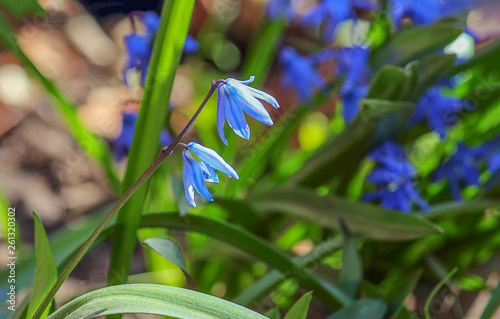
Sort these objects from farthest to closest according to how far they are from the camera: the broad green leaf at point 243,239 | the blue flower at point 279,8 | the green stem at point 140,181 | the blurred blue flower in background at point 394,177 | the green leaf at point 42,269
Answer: the blue flower at point 279,8 → the blurred blue flower in background at point 394,177 → the broad green leaf at point 243,239 → the green leaf at point 42,269 → the green stem at point 140,181

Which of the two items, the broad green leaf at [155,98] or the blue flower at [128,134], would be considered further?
the blue flower at [128,134]

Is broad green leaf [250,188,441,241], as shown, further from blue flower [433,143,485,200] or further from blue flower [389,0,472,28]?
blue flower [389,0,472,28]

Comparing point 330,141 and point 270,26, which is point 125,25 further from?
point 330,141

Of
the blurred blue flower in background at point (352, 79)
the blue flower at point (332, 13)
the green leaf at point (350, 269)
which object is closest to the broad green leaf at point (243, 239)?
the green leaf at point (350, 269)

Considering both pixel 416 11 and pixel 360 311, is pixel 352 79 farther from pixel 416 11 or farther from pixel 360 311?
pixel 360 311

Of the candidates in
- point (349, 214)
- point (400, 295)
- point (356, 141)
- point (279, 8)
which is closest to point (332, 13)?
point (279, 8)

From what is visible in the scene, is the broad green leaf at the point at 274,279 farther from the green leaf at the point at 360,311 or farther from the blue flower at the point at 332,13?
the blue flower at the point at 332,13
